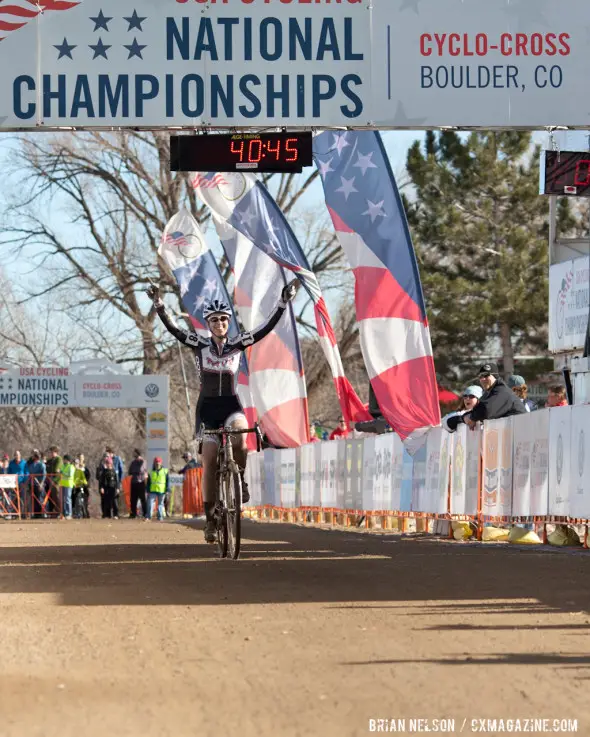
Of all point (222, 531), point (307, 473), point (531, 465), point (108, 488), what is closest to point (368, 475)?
point (307, 473)

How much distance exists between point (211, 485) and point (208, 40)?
5.26m

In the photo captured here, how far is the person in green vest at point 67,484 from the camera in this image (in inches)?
1670

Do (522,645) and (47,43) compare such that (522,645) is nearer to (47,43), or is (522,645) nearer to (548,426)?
(548,426)

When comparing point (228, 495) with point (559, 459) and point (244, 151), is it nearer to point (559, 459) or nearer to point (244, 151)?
point (559, 459)

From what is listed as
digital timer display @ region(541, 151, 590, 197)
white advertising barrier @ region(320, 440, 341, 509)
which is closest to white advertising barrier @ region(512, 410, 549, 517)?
white advertising barrier @ region(320, 440, 341, 509)

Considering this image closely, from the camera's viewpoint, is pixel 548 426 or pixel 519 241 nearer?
pixel 548 426

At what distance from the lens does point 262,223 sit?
25.4 meters

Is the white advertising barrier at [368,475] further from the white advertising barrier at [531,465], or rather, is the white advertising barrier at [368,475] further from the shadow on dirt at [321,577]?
the shadow on dirt at [321,577]

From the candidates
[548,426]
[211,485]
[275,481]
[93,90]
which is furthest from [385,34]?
[275,481]

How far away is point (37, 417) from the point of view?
Answer: 2990 inches

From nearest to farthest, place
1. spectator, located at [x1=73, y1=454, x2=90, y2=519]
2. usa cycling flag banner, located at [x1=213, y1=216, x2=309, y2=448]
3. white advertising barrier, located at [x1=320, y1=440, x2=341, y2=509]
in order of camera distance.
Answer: white advertising barrier, located at [x1=320, y1=440, x2=341, y2=509] < usa cycling flag banner, located at [x1=213, y1=216, x2=309, y2=448] < spectator, located at [x1=73, y1=454, x2=90, y2=519]

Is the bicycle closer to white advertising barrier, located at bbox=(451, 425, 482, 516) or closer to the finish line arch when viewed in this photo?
white advertising barrier, located at bbox=(451, 425, 482, 516)

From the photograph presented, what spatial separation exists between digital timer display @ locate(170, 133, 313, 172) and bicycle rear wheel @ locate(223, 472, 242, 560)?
15.1ft

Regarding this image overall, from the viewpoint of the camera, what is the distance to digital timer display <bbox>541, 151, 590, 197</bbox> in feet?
83.7
